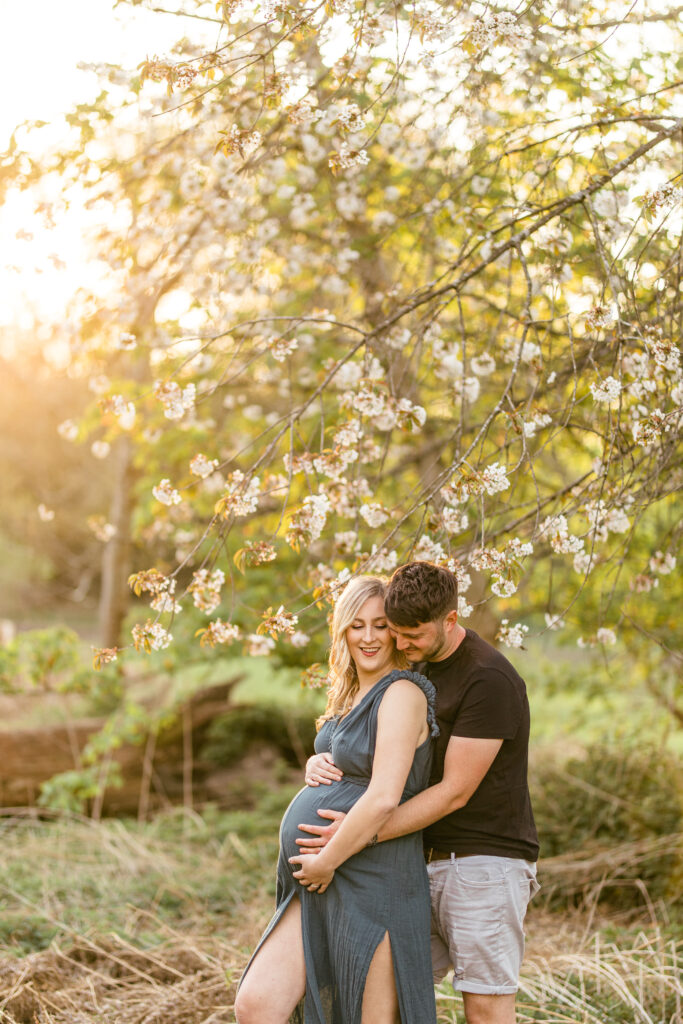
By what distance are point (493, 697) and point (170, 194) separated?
3.59m

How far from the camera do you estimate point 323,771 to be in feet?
8.55

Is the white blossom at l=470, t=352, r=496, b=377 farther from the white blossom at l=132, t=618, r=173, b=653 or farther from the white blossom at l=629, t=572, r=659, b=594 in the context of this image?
the white blossom at l=132, t=618, r=173, b=653

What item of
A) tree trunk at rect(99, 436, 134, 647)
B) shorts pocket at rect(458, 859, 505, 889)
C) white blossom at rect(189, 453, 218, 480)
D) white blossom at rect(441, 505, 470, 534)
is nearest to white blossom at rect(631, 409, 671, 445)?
white blossom at rect(441, 505, 470, 534)

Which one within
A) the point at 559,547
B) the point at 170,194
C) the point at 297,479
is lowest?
the point at 559,547

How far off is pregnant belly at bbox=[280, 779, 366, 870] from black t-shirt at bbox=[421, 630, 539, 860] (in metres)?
0.25

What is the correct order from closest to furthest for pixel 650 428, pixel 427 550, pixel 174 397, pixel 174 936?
pixel 650 428
pixel 427 550
pixel 174 397
pixel 174 936

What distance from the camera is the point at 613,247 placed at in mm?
3764

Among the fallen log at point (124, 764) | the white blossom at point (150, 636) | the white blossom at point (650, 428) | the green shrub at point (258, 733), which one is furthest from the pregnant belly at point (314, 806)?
the green shrub at point (258, 733)

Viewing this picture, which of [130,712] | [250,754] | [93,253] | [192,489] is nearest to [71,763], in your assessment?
[130,712]

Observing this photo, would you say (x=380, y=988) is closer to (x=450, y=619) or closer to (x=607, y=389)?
(x=450, y=619)

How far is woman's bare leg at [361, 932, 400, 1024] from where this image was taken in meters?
2.41

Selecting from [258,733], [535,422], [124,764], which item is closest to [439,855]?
[535,422]

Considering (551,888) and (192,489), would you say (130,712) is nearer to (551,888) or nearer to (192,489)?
(192,489)

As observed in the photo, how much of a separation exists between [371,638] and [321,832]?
54cm
